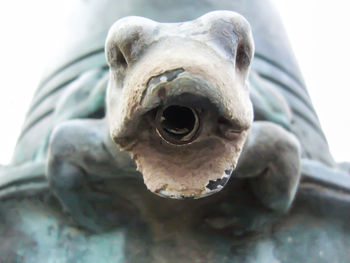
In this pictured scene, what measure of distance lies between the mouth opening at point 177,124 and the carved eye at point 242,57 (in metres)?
0.10

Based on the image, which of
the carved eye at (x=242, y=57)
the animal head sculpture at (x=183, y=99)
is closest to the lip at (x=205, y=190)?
the animal head sculpture at (x=183, y=99)

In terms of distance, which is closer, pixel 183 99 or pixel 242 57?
pixel 183 99

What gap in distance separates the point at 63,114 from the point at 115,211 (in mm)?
211

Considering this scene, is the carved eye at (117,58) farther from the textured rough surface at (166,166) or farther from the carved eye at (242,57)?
the carved eye at (242,57)

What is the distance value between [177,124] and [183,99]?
0.05 metres

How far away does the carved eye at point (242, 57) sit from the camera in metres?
0.54

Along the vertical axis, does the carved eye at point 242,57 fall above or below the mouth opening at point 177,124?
above

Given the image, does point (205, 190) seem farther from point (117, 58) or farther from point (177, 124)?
point (117, 58)

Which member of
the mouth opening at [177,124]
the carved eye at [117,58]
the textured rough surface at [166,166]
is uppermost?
the carved eye at [117,58]

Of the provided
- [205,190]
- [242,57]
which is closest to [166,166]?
[205,190]

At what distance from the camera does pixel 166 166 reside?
511mm

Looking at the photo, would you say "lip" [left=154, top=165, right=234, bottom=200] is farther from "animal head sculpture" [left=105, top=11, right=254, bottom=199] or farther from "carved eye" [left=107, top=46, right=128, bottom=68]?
"carved eye" [left=107, top=46, right=128, bottom=68]

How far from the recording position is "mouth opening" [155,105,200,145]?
470 mm

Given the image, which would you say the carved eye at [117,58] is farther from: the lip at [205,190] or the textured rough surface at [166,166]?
the lip at [205,190]
